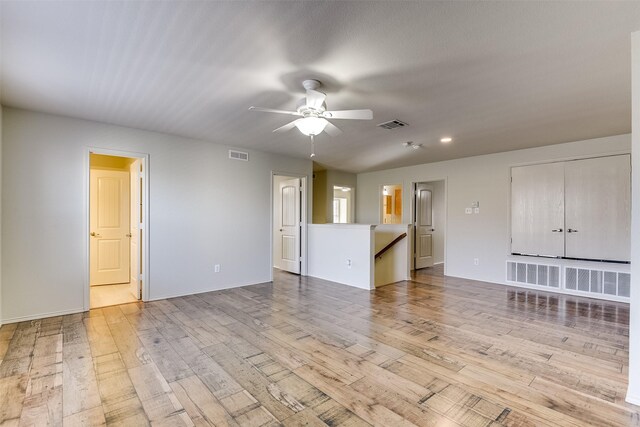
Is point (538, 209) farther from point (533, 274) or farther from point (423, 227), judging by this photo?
point (423, 227)

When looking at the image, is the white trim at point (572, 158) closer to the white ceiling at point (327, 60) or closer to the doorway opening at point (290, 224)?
the white ceiling at point (327, 60)

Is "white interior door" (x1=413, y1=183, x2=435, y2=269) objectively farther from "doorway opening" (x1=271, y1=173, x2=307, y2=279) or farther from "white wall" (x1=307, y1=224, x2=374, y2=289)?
"doorway opening" (x1=271, y1=173, x2=307, y2=279)

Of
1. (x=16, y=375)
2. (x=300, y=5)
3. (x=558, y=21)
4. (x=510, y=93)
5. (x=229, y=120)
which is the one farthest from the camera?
(x=229, y=120)

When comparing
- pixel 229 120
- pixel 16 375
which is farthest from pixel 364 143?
pixel 16 375

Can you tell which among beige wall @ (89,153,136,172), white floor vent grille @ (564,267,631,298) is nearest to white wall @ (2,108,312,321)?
Result: beige wall @ (89,153,136,172)

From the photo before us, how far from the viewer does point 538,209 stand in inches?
206

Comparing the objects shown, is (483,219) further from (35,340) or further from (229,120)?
(35,340)

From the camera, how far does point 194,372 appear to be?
237 cm

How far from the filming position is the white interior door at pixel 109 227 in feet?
17.4

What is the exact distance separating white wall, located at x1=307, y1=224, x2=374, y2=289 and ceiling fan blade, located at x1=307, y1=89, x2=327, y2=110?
275 centimetres

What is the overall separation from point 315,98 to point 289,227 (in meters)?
4.28

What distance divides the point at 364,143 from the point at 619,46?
10.4ft

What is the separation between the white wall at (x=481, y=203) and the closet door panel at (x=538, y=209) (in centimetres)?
13

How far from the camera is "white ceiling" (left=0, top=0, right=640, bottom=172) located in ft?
5.97
